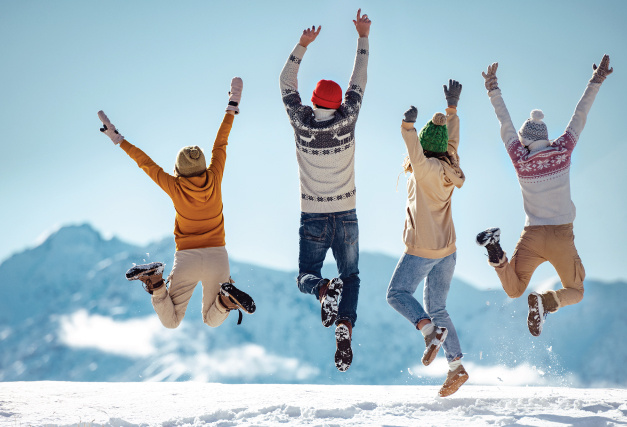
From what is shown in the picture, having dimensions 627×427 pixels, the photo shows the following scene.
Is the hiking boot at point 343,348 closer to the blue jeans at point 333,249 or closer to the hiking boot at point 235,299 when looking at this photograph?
the blue jeans at point 333,249

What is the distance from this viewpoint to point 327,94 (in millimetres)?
6039

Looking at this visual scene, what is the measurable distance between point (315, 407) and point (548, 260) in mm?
3694

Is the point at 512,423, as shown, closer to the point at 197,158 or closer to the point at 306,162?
the point at 306,162

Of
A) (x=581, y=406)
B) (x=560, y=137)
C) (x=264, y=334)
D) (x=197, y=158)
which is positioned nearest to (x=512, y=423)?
(x=581, y=406)

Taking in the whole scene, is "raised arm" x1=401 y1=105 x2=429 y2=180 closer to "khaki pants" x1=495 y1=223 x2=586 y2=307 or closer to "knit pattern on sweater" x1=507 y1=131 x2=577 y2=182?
"knit pattern on sweater" x1=507 y1=131 x2=577 y2=182

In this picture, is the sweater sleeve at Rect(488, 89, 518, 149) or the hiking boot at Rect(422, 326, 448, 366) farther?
the sweater sleeve at Rect(488, 89, 518, 149)

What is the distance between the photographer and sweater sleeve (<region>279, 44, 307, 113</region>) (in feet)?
20.2

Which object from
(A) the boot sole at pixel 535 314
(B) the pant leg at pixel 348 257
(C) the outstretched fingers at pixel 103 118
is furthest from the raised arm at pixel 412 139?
(C) the outstretched fingers at pixel 103 118

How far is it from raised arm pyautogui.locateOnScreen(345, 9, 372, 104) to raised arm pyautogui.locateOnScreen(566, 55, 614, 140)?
8.92ft

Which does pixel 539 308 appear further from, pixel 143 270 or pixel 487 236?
pixel 143 270

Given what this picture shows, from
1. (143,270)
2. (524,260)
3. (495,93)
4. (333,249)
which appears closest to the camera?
(143,270)

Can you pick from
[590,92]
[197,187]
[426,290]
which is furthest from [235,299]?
[590,92]

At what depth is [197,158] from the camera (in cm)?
609

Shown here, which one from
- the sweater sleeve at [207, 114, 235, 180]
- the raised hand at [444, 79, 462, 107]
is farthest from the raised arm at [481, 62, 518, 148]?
the sweater sleeve at [207, 114, 235, 180]
